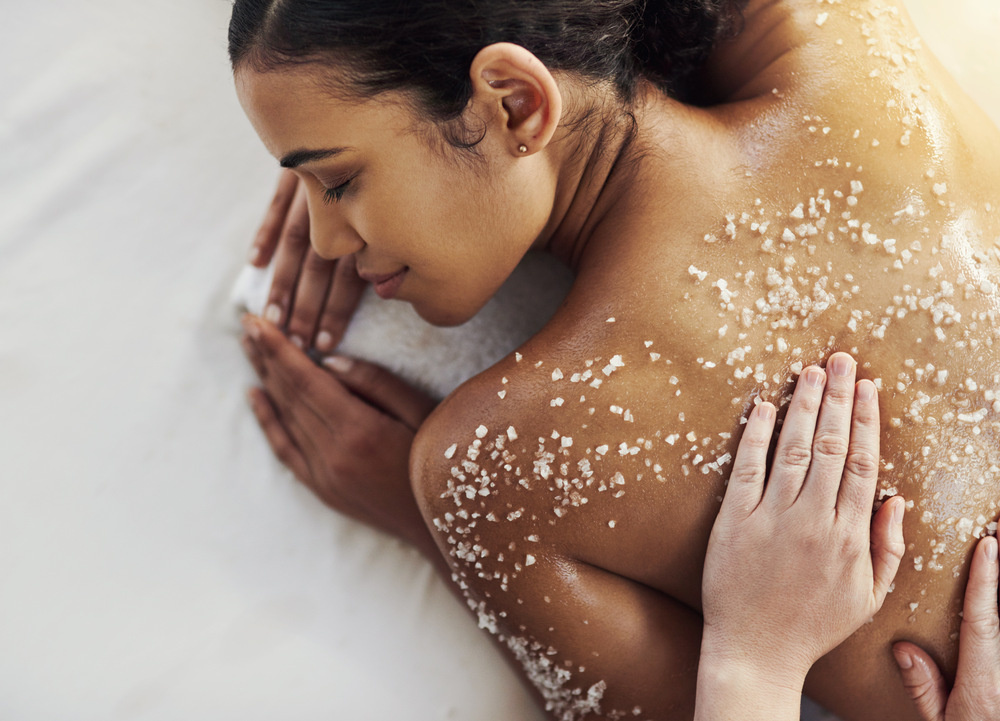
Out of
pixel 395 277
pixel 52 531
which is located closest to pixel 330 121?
pixel 395 277

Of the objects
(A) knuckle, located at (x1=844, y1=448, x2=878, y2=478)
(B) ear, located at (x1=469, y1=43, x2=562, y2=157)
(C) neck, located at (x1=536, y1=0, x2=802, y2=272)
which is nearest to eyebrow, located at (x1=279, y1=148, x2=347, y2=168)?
(B) ear, located at (x1=469, y1=43, x2=562, y2=157)

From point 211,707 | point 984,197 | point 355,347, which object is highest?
point 984,197

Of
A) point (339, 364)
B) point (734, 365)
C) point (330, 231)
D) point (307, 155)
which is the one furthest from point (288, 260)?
point (734, 365)

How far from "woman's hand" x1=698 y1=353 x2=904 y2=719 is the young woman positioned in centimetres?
2

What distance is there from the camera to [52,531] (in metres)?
1.07

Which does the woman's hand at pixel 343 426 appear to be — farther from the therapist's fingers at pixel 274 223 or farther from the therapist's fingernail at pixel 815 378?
the therapist's fingernail at pixel 815 378

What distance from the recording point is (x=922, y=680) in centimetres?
88

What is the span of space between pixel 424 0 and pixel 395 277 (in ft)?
1.17

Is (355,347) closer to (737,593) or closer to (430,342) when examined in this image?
(430,342)

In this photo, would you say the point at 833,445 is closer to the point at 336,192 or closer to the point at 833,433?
the point at 833,433

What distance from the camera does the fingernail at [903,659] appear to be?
885 millimetres

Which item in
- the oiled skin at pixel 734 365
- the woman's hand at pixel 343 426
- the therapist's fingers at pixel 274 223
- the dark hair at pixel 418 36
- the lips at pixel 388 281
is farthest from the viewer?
the therapist's fingers at pixel 274 223

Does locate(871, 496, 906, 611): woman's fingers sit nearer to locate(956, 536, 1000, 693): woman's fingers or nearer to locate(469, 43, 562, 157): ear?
locate(956, 536, 1000, 693): woman's fingers

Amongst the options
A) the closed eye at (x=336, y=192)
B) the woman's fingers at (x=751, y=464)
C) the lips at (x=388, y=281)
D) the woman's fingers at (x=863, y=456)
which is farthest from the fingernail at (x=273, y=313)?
the woman's fingers at (x=863, y=456)
